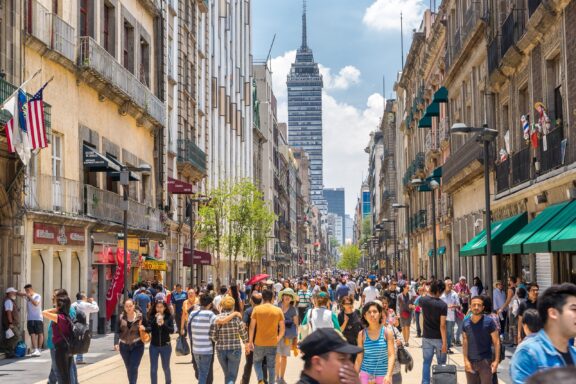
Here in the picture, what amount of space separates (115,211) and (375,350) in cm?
2208

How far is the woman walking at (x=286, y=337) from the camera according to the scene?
51.7 feet

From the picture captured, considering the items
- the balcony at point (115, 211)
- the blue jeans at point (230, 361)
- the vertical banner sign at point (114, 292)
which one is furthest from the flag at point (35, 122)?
the vertical banner sign at point (114, 292)

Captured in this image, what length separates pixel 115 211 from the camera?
31906mm

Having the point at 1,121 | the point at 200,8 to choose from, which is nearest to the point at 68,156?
the point at 1,121

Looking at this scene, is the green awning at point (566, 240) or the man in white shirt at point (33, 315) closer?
the green awning at point (566, 240)

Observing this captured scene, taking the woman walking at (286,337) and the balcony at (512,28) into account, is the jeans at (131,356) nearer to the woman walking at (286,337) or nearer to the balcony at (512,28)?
the woman walking at (286,337)

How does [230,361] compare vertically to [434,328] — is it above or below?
below

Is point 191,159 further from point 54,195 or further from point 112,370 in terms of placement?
point 112,370

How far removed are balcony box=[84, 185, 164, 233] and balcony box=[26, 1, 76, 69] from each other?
4.34 metres

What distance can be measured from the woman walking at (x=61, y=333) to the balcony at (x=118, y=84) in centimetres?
1649

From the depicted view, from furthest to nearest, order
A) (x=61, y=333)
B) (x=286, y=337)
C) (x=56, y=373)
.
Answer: (x=286, y=337)
(x=56, y=373)
(x=61, y=333)

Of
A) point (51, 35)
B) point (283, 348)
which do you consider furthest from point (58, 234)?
point (283, 348)

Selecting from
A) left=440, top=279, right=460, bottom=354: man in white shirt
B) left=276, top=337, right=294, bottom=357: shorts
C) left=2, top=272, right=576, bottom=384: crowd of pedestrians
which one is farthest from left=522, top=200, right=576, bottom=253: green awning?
left=276, top=337, right=294, bottom=357: shorts

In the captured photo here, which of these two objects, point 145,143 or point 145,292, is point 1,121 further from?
point 145,143
